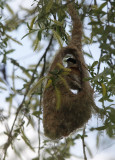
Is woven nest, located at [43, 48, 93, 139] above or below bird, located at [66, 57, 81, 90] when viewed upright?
below

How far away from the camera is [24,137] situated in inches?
75.8

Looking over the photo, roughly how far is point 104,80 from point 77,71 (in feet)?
1.01

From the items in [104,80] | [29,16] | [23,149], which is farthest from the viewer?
[29,16]

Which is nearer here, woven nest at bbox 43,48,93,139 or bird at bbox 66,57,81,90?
woven nest at bbox 43,48,93,139

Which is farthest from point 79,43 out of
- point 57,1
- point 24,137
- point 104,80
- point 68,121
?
point 24,137

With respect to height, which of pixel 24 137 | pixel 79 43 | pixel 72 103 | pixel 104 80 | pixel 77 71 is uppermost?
pixel 79 43

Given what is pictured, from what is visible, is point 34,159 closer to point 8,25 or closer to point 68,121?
point 68,121

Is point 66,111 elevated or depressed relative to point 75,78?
depressed

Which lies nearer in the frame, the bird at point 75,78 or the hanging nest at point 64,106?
the hanging nest at point 64,106

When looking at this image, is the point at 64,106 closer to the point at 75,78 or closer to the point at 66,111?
the point at 66,111

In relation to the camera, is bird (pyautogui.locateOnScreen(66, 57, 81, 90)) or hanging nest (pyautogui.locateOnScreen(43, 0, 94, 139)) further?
bird (pyautogui.locateOnScreen(66, 57, 81, 90))

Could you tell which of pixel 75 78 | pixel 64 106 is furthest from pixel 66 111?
pixel 75 78

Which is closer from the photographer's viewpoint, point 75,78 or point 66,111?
point 66,111

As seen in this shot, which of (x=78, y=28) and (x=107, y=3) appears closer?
(x=107, y=3)
